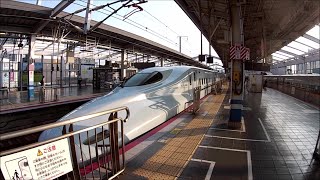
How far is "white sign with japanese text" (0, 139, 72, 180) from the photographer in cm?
266

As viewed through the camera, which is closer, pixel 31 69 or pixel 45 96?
pixel 45 96

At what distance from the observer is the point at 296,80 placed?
2088 cm

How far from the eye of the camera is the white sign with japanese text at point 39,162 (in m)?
2.66

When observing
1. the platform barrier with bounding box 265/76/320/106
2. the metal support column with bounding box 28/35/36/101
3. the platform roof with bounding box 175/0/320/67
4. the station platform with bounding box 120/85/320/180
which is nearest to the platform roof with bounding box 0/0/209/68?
the metal support column with bounding box 28/35/36/101

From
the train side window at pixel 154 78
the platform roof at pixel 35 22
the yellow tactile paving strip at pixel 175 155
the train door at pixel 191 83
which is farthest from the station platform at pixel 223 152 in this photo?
the platform roof at pixel 35 22

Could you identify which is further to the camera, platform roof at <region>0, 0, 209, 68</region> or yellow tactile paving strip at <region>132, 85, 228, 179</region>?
platform roof at <region>0, 0, 209, 68</region>

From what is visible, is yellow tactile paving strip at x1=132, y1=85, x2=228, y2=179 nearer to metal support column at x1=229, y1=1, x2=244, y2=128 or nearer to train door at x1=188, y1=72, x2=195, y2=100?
metal support column at x1=229, y1=1, x2=244, y2=128

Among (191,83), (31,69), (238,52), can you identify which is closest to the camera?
(238,52)

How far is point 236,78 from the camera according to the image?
841cm

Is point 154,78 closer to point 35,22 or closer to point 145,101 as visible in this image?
point 145,101

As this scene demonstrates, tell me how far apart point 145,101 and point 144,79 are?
1688mm

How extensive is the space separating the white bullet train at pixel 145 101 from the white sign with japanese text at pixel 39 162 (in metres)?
2.12

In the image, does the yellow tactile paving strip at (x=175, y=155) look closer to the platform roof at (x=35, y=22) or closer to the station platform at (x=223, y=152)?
the station platform at (x=223, y=152)

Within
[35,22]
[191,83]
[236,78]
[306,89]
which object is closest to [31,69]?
[35,22]
